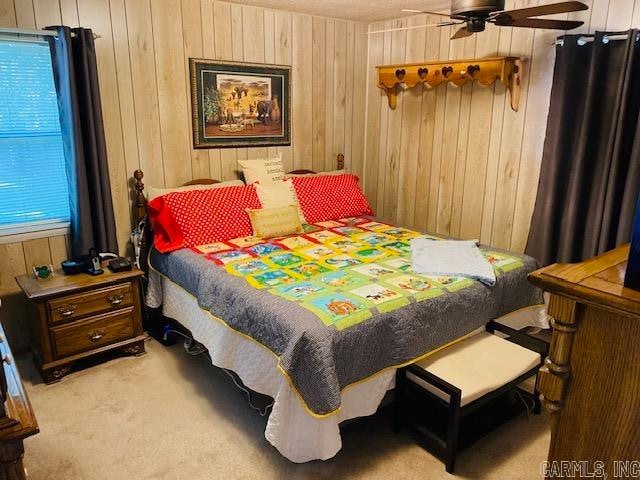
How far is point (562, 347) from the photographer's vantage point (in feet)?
2.68

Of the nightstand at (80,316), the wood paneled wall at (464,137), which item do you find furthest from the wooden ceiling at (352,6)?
the nightstand at (80,316)

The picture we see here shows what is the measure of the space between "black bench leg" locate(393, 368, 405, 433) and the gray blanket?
3.8 inches

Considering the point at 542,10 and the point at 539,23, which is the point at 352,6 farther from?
the point at 542,10

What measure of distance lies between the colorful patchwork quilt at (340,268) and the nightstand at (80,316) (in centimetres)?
55

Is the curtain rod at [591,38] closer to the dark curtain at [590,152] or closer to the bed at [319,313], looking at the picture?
the dark curtain at [590,152]

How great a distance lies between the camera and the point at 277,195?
350 cm

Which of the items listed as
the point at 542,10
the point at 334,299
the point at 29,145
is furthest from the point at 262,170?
the point at 542,10

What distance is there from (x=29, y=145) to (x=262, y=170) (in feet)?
5.06

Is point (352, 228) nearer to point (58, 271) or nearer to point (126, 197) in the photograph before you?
point (126, 197)

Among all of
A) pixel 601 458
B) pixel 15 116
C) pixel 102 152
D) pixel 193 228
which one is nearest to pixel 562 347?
pixel 601 458

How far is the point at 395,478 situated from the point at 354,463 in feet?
0.64

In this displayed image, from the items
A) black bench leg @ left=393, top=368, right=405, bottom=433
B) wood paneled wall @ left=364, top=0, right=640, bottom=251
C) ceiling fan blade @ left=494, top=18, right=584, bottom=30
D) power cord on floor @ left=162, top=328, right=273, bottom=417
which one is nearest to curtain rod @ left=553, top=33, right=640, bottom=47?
wood paneled wall @ left=364, top=0, right=640, bottom=251

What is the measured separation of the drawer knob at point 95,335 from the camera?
9.33 feet

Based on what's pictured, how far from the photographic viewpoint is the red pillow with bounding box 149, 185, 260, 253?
3.06 meters
